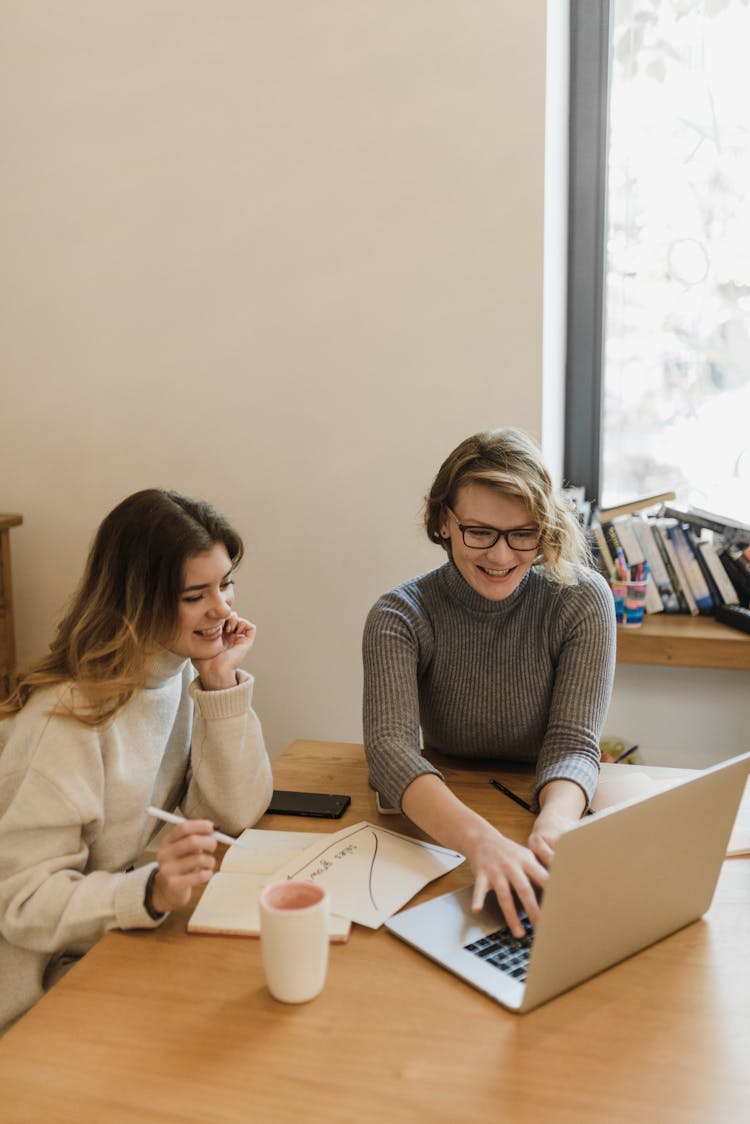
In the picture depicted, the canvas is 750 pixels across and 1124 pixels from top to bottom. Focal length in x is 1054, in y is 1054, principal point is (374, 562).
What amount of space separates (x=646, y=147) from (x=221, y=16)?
0.99 meters

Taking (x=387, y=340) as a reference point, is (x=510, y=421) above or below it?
below

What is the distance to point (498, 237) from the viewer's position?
2152 mm

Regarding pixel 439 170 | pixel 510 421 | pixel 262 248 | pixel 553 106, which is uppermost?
pixel 553 106

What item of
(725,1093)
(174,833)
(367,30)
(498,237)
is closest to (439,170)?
(498,237)

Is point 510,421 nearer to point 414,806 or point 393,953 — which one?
point 414,806

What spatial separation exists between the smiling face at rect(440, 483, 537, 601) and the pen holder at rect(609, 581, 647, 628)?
89cm

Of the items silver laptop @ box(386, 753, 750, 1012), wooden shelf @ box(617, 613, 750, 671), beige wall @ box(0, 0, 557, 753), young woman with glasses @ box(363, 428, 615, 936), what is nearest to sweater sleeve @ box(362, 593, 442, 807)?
young woman with glasses @ box(363, 428, 615, 936)

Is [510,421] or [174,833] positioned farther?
[510,421]

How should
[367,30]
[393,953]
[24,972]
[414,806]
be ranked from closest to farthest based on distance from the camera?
[393,953] < [24,972] < [414,806] < [367,30]

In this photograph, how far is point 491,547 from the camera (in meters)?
1.48

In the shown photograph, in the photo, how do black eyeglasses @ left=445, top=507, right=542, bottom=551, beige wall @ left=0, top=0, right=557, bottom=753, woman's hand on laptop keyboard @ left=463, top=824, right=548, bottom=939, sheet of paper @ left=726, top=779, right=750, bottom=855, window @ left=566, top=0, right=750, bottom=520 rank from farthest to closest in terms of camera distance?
window @ left=566, top=0, right=750, bottom=520, beige wall @ left=0, top=0, right=557, bottom=753, black eyeglasses @ left=445, top=507, right=542, bottom=551, sheet of paper @ left=726, top=779, right=750, bottom=855, woman's hand on laptop keyboard @ left=463, top=824, right=548, bottom=939

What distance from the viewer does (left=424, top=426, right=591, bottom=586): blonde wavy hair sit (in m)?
1.47

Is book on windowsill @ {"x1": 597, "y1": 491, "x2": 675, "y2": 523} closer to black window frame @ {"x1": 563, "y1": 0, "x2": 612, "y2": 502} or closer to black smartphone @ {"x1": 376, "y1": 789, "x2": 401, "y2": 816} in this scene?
black window frame @ {"x1": 563, "y1": 0, "x2": 612, "y2": 502}

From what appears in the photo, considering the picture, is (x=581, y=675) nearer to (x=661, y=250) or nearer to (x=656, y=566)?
(x=656, y=566)
